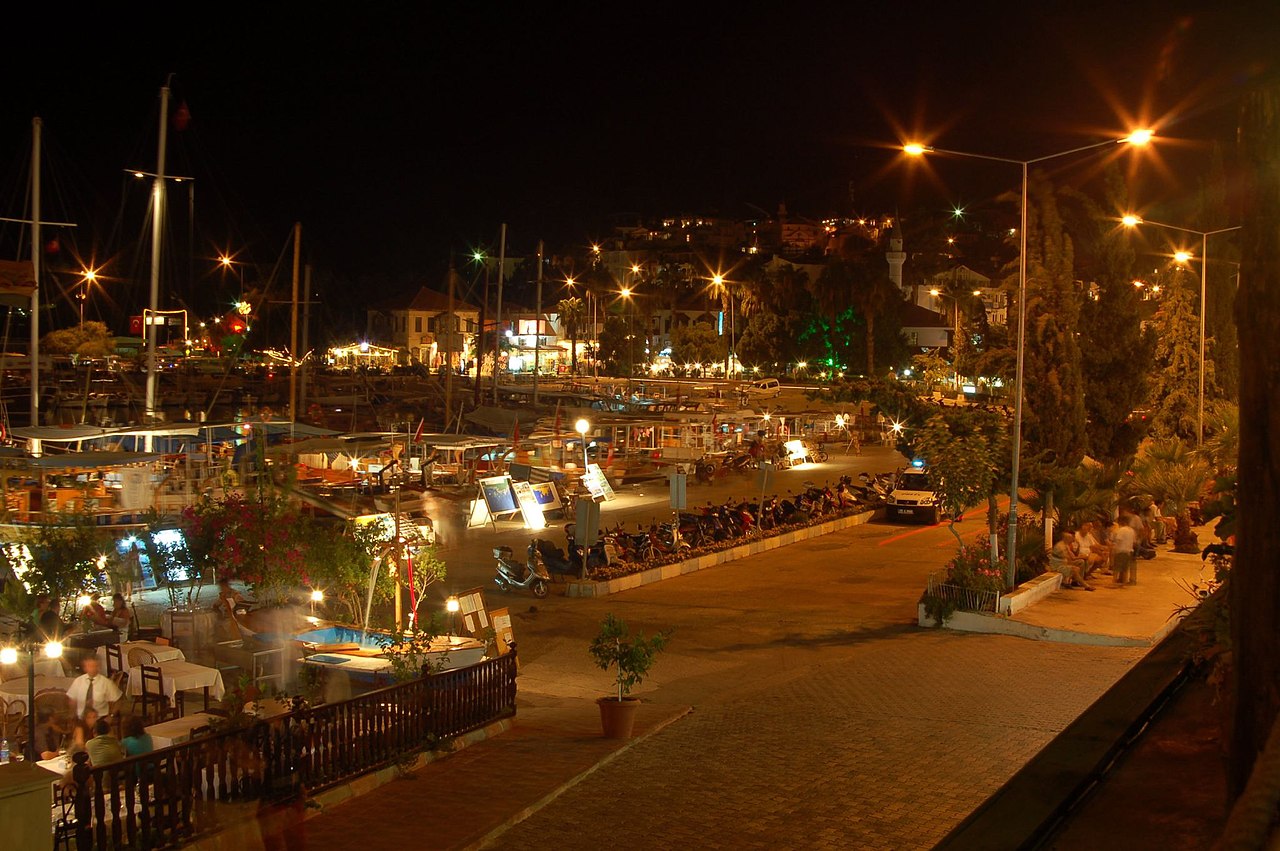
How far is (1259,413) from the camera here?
3.04 metres

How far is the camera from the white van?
70081 mm

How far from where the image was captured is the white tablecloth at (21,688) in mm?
11680

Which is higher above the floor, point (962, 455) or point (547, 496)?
point (962, 455)

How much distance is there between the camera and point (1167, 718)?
5.24 m

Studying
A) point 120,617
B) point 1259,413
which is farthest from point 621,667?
point 1259,413

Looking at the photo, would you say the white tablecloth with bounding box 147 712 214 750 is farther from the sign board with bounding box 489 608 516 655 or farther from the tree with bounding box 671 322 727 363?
the tree with bounding box 671 322 727 363

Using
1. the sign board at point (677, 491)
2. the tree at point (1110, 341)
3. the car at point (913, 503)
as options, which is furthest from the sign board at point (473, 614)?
the car at point (913, 503)

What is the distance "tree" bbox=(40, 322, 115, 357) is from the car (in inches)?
2653

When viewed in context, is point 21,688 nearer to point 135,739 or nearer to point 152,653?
point 152,653

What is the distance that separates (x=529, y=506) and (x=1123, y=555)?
13916 mm

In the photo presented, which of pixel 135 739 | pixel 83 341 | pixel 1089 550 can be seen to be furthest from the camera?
pixel 83 341

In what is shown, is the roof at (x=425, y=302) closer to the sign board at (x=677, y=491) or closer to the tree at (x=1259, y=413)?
the sign board at (x=677, y=491)

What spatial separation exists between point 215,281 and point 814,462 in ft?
331

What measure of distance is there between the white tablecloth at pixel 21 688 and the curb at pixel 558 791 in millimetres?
5242
